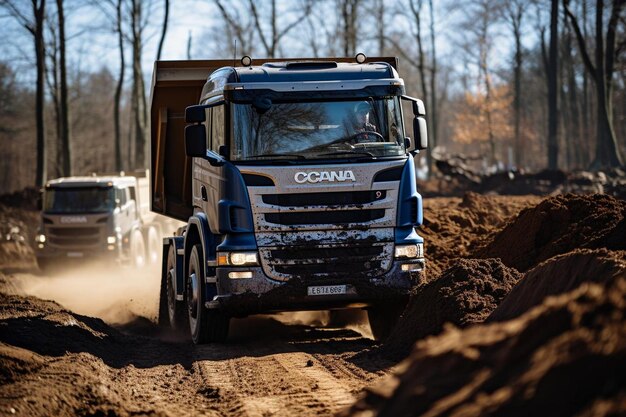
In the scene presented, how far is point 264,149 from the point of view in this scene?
11.4 meters

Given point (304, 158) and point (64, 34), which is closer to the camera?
point (304, 158)

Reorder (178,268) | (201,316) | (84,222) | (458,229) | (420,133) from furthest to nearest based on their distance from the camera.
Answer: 1. (84,222)
2. (458,229)
3. (178,268)
4. (201,316)
5. (420,133)

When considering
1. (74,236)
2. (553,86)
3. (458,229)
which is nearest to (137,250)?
(74,236)

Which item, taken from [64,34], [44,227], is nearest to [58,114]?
[64,34]

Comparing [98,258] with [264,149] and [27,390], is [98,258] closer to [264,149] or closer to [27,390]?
[264,149]

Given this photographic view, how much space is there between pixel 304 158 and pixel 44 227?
645 inches

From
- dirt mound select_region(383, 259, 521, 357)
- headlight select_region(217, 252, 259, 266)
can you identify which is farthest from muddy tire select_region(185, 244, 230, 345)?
dirt mound select_region(383, 259, 521, 357)

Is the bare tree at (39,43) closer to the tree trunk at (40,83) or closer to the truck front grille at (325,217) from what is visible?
the tree trunk at (40,83)

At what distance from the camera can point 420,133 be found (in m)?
11.9

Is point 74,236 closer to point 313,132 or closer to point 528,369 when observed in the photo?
point 313,132

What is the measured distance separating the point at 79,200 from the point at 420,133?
16.0m

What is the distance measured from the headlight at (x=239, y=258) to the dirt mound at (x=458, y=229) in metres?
4.61

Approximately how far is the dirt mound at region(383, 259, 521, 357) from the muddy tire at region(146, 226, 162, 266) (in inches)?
698

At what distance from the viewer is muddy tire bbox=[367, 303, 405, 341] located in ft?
40.5
